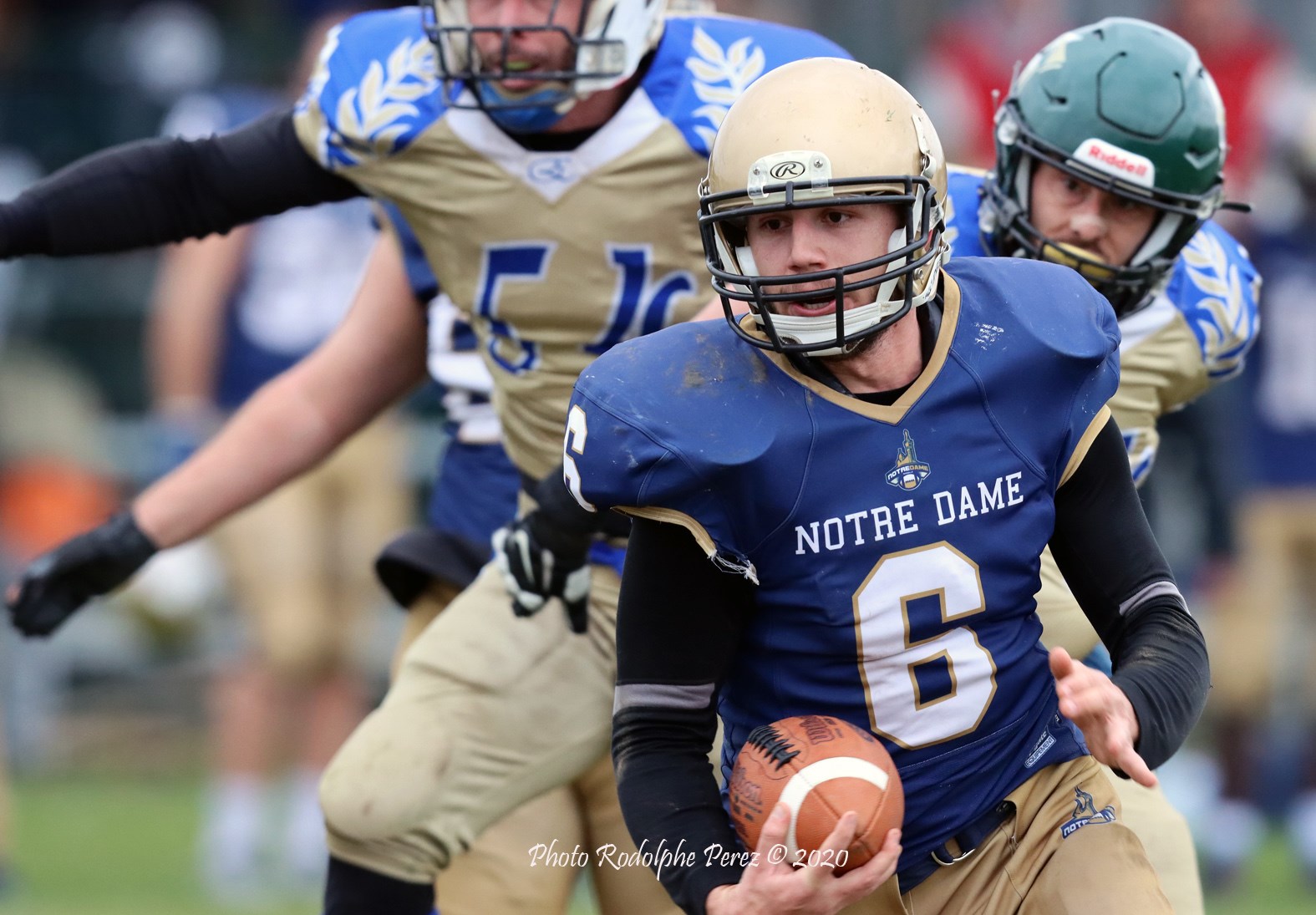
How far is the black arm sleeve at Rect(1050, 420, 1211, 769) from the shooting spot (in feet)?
9.27

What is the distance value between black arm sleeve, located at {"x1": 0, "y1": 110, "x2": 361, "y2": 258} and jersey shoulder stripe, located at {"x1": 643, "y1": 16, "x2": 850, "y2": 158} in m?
0.61

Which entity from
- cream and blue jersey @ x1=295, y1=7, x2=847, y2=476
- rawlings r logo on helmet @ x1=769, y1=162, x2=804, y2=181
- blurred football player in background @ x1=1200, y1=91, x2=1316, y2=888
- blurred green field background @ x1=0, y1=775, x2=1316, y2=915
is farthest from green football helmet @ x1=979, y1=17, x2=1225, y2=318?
blurred football player in background @ x1=1200, y1=91, x2=1316, y2=888

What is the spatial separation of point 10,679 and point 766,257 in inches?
252

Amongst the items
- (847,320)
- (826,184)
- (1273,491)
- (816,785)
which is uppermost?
(826,184)

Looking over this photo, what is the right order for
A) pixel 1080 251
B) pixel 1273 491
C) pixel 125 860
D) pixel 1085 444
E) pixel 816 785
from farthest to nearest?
pixel 1273 491 → pixel 125 860 → pixel 1080 251 → pixel 1085 444 → pixel 816 785

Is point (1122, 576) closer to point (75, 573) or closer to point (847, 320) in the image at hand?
point (847, 320)

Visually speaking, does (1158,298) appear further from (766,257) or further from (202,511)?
(202,511)

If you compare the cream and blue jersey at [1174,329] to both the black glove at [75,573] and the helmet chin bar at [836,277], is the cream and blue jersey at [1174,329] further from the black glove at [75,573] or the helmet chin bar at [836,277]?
the black glove at [75,573]

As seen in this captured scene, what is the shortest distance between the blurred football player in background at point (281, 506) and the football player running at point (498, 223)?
117 inches

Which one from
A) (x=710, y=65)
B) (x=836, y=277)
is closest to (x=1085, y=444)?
(x=836, y=277)

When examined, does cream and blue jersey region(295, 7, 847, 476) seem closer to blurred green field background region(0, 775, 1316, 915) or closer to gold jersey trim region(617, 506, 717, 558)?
gold jersey trim region(617, 506, 717, 558)

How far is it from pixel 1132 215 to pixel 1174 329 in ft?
0.80

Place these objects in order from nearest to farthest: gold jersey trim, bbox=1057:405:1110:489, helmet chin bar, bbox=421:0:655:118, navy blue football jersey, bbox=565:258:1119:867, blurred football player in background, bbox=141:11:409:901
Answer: navy blue football jersey, bbox=565:258:1119:867
gold jersey trim, bbox=1057:405:1110:489
helmet chin bar, bbox=421:0:655:118
blurred football player in background, bbox=141:11:409:901

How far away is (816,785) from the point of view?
2645 mm
